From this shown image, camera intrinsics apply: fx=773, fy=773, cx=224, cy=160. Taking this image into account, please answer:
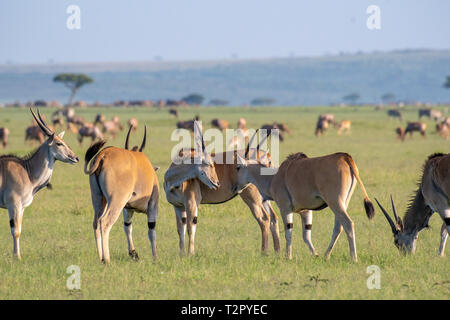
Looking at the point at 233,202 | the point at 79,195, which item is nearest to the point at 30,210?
the point at 79,195

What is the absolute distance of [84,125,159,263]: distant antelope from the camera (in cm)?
953

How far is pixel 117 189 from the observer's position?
9.62m

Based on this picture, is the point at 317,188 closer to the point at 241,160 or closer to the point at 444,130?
the point at 241,160

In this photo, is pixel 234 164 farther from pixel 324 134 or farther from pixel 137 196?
pixel 324 134

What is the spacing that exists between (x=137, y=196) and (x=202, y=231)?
2.77 metres

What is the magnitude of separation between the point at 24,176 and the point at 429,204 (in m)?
5.36

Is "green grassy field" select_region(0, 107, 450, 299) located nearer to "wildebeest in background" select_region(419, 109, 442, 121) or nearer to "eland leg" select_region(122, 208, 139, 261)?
"eland leg" select_region(122, 208, 139, 261)

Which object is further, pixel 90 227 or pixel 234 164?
pixel 90 227

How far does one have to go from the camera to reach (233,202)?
1596 cm

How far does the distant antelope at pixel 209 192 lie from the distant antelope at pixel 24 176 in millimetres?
1500

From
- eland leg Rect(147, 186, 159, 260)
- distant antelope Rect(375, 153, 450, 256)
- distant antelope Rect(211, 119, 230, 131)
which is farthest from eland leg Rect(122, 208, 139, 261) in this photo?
distant antelope Rect(211, 119, 230, 131)

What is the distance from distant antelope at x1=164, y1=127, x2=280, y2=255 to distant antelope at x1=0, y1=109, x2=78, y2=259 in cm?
150
